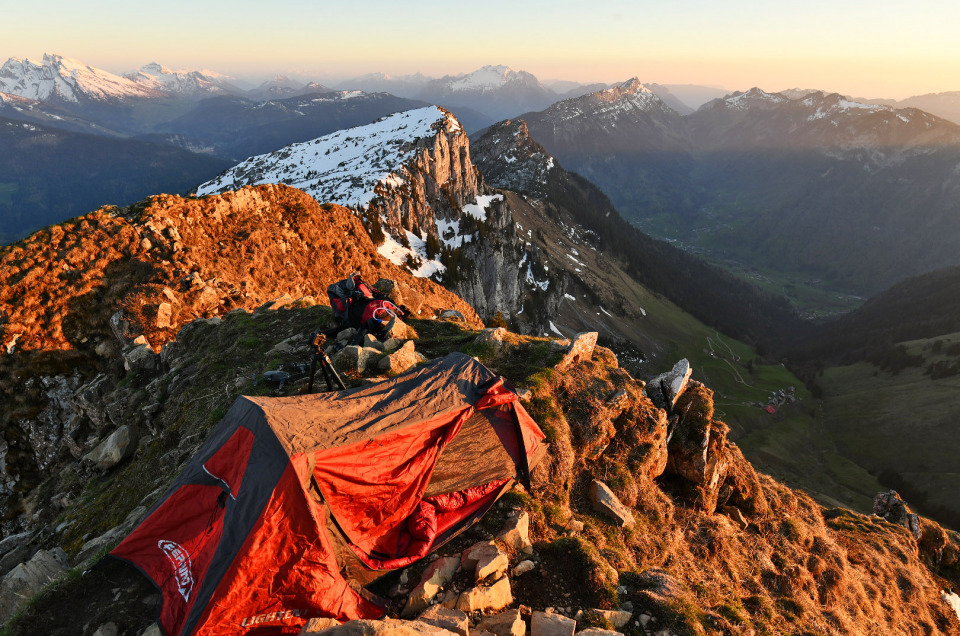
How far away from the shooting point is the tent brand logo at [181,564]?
8172mm

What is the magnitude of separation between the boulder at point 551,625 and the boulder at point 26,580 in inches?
429

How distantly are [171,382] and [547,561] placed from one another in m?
16.7

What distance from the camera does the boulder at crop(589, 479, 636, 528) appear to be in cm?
1268

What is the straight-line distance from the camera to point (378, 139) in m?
136

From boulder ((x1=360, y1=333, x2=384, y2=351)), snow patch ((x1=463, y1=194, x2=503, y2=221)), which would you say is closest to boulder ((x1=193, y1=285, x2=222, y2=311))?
boulder ((x1=360, y1=333, x2=384, y2=351))

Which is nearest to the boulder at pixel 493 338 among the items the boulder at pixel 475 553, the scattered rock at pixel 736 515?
the boulder at pixel 475 553

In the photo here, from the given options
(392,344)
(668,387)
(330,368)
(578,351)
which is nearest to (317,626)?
(330,368)

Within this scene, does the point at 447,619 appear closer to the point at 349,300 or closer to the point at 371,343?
the point at 371,343

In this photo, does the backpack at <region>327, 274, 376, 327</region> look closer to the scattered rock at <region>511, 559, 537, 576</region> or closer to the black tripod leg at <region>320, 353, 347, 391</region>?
the black tripod leg at <region>320, 353, 347, 391</region>

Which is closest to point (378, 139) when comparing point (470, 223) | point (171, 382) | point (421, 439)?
point (470, 223)

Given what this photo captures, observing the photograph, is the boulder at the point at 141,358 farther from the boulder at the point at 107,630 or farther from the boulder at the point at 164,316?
the boulder at the point at 107,630

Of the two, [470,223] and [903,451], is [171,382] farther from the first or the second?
[903,451]

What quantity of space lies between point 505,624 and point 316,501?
4444mm

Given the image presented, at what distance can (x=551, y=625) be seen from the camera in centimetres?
790
